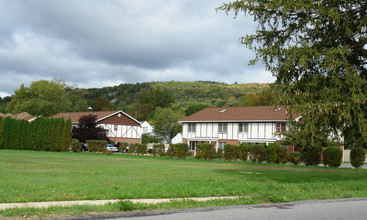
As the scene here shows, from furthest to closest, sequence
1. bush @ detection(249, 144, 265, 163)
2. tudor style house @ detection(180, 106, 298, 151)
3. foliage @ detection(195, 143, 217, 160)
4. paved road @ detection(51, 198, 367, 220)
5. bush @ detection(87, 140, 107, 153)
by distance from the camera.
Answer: tudor style house @ detection(180, 106, 298, 151) → bush @ detection(87, 140, 107, 153) → foliage @ detection(195, 143, 217, 160) → bush @ detection(249, 144, 265, 163) → paved road @ detection(51, 198, 367, 220)

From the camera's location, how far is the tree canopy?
1419 centimetres

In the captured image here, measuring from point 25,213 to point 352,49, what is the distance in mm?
13011

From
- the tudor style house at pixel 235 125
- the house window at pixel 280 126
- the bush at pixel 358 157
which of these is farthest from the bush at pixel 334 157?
the house window at pixel 280 126

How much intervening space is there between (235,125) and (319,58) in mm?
38897

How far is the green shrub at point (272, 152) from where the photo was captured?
33.4 m

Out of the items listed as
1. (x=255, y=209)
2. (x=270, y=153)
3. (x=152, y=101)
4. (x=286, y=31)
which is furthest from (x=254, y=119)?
(x=152, y=101)

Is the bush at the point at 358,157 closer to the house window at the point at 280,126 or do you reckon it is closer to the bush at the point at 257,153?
the bush at the point at 257,153

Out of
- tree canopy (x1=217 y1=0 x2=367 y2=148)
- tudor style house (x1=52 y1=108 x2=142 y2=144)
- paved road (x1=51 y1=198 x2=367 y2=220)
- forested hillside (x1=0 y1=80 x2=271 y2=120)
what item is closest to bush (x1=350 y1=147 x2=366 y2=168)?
tree canopy (x1=217 y1=0 x2=367 y2=148)

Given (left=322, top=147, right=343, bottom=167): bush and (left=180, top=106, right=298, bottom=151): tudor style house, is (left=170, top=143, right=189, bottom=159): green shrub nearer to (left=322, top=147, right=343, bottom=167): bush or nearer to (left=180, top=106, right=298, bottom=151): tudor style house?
(left=322, top=147, right=343, bottom=167): bush

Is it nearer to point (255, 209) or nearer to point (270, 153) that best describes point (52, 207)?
→ point (255, 209)

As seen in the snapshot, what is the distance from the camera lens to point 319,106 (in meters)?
14.1

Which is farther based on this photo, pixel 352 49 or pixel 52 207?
pixel 352 49

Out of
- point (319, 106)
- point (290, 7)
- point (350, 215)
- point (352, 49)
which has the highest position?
point (290, 7)

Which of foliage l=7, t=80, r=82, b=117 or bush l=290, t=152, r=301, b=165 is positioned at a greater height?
foliage l=7, t=80, r=82, b=117
